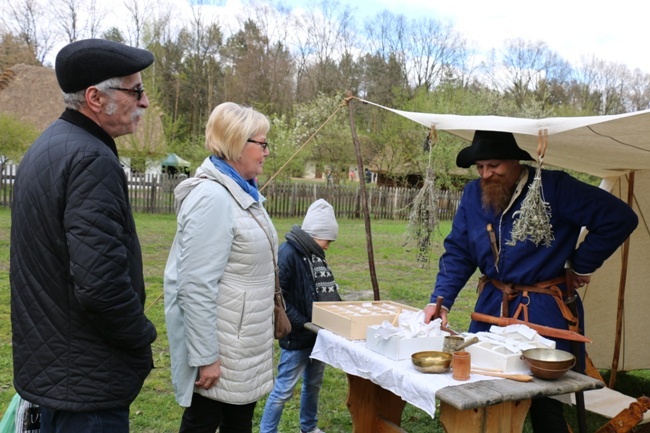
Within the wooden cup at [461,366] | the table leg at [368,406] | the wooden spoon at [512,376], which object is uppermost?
the wooden cup at [461,366]

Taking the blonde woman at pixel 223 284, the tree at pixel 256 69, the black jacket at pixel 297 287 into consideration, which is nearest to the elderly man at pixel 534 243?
the black jacket at pixel 297 287

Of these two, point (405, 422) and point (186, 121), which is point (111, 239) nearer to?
point (405, 422)

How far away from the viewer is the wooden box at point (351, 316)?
2.61m

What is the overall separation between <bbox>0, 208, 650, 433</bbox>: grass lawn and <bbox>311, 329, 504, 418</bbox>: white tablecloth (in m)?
0.76

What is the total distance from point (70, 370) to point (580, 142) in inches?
94.9

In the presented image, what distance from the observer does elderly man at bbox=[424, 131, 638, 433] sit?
2.60m

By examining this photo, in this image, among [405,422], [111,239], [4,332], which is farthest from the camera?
[4,332]

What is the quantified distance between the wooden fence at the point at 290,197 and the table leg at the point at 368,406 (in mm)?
12029

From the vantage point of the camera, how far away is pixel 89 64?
1.63m

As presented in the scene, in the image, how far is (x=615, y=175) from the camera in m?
A: 3.73

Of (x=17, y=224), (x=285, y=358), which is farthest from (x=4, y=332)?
(x=17, y=224)

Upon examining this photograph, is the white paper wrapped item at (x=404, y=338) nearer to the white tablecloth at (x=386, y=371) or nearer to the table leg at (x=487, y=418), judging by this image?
the white tablecloth at (x=386, y=371)

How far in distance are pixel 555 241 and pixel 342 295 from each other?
15.1 feet

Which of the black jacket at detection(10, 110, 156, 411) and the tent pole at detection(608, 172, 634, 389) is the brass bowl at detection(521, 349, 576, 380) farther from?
the tent pole at detection(608, 172, 634, 389)
